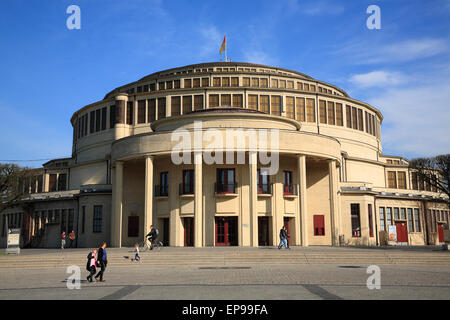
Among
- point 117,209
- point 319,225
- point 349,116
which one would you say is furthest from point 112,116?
point 349,116

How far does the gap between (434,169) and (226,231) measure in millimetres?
21660

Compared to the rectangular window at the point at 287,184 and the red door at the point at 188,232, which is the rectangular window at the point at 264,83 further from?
the red door at the point at 188,232

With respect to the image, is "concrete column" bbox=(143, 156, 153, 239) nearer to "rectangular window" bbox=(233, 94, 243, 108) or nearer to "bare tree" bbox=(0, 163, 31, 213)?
"rectangular window" bbox=(233, 94, 243, 108)

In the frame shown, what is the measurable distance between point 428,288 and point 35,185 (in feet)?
163

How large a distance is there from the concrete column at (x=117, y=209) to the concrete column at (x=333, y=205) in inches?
663

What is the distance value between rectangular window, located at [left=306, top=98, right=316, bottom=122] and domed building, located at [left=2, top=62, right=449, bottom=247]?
218 millimetres

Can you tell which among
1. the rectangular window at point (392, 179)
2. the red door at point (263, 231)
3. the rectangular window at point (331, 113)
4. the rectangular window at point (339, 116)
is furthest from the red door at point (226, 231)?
the rectangular window at point (392, 179)

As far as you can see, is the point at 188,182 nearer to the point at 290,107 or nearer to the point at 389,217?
the point at 290,107

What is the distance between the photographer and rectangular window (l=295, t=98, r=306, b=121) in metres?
47.2

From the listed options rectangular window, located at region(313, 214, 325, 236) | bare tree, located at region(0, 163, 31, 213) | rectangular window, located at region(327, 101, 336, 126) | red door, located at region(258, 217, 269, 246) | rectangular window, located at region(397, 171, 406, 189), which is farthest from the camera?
rectangular window, located at region(397, 171, 406, 189)

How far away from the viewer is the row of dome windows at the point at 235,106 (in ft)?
154

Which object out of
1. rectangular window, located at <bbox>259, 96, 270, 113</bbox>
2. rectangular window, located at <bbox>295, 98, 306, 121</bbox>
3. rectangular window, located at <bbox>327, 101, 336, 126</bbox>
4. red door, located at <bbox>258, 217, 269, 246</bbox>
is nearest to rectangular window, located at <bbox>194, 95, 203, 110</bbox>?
rectangular window, located at <bbox>259, 96, 270, 113</bbox>

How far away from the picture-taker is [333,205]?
3578 cm
